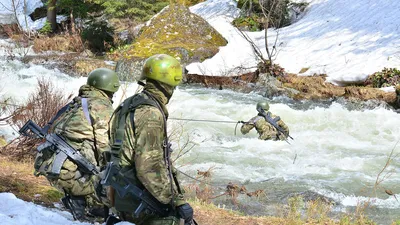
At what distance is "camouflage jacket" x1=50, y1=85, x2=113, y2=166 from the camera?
4.25 meters

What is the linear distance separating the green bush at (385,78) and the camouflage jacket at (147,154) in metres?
11.8

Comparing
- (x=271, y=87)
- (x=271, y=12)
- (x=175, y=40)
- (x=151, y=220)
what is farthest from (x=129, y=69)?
(x=151, y=220)

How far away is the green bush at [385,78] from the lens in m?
12.9

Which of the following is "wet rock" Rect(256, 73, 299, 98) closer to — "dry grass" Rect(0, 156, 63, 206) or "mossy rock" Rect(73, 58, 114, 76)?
"mossy rock" Rect(73, 58, 114, 76)

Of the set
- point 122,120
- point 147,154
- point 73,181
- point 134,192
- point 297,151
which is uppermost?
point 122,120

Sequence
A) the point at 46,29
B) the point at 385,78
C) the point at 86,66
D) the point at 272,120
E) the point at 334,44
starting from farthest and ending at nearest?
1. the point at 46,29
2. the point at 334,44
3. the point at 86,66
4. the point at 385,78
5. the point at 272,120

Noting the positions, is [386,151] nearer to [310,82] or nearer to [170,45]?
[310,82]

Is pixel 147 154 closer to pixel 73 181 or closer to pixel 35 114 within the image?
pixel 73 181

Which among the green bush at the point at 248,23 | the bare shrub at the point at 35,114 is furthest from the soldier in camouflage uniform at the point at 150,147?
the green bush at the point at 248,23

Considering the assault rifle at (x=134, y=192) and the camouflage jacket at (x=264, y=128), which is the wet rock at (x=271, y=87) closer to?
the camouflage jacket at (x=264, y=128)

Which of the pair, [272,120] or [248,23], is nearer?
[272,120]

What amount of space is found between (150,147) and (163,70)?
1.67 ft

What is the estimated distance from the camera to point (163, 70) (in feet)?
9.05

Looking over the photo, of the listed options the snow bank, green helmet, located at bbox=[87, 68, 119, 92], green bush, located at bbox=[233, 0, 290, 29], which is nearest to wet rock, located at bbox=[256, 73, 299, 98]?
the snow bank
